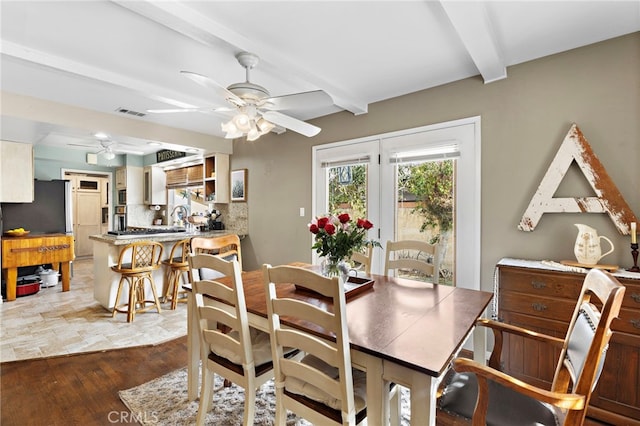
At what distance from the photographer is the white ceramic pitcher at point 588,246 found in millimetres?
2051

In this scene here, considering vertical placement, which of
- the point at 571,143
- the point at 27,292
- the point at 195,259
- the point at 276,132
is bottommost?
the point at 27,292

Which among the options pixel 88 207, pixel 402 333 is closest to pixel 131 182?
pixel 88 207

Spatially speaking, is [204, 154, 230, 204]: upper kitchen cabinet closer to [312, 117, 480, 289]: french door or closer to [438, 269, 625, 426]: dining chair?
[312, 117, 480, 289]: french door

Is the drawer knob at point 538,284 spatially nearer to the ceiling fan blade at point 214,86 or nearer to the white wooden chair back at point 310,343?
the white wooden chair back at point 310,343

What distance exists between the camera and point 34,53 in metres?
2.29

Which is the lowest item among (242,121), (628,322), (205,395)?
(205,395)

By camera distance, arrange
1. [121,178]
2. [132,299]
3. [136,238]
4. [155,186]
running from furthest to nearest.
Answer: [121,178] < [155,186] < [136,238] < [132,299]

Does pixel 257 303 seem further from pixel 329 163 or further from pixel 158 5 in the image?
pixel 329 163

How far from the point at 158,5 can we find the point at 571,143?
2.87 meters

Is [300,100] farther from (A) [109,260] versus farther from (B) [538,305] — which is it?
(A) [109,260]

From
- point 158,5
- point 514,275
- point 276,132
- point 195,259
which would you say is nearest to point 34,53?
point 158,5

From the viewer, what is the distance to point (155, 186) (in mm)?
6469

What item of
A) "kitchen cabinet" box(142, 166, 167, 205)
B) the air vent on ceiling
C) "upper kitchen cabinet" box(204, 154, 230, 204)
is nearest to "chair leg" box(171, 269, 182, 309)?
"upper kitchen cabinet" box(204, 154, 230, 204)

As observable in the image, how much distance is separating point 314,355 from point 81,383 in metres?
2.04
